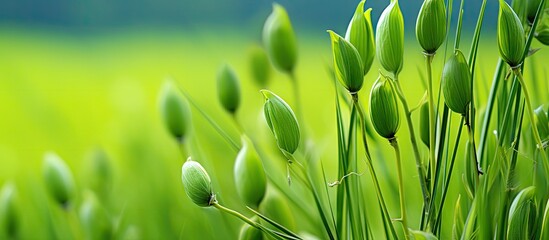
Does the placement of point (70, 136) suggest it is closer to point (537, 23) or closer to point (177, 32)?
point (177, 32)

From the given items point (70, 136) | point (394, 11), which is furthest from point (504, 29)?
point (70, 136)

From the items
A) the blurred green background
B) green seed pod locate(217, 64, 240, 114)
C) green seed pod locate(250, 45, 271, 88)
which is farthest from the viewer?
the blurred green background

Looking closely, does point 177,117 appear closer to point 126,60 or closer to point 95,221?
point 95,221

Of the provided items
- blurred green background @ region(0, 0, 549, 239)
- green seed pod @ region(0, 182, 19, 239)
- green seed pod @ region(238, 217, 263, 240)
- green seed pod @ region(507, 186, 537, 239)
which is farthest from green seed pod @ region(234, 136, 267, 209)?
blurred green background @ region(0, 0, 549, 239)

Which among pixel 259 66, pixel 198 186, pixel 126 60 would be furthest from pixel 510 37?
pixel 126 60

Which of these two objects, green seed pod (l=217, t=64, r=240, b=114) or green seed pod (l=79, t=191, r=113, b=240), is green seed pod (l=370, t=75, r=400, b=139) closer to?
green seed pod (l=217, t=64, r=240, b=114)

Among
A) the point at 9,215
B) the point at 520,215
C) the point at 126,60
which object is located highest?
the point at 126,60
